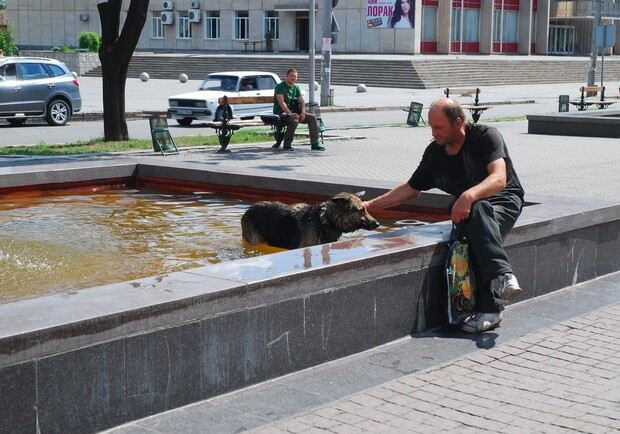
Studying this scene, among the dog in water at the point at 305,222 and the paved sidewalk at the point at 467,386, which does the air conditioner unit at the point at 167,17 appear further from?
the paved sidewalk at the point at 467,386

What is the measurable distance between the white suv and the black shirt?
66.9ft

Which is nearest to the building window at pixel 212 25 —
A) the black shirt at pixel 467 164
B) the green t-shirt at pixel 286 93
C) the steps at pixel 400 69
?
the steps at pixel 400 69

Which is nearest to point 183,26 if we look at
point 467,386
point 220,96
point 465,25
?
point 465,25

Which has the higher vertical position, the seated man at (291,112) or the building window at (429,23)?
the building window at (429,23)

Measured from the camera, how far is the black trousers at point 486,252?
257 inches

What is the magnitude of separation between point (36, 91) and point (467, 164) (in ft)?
68.6

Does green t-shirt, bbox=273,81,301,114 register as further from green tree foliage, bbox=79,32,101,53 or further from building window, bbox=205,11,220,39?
building window, bbox=205,11,220,39

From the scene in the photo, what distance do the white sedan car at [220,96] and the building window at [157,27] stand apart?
4922 centimetres

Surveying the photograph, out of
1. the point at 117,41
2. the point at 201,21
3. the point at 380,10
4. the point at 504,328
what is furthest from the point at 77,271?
the point at 201,21

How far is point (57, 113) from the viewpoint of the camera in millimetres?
26875

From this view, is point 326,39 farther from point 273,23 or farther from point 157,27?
point 157,27

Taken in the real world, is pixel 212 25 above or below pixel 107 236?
above

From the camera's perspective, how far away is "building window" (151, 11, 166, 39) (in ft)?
251

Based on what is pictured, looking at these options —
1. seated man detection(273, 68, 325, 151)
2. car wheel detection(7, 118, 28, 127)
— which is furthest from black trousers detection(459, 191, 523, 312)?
car wheel detection(7, 118, 28, 127)
